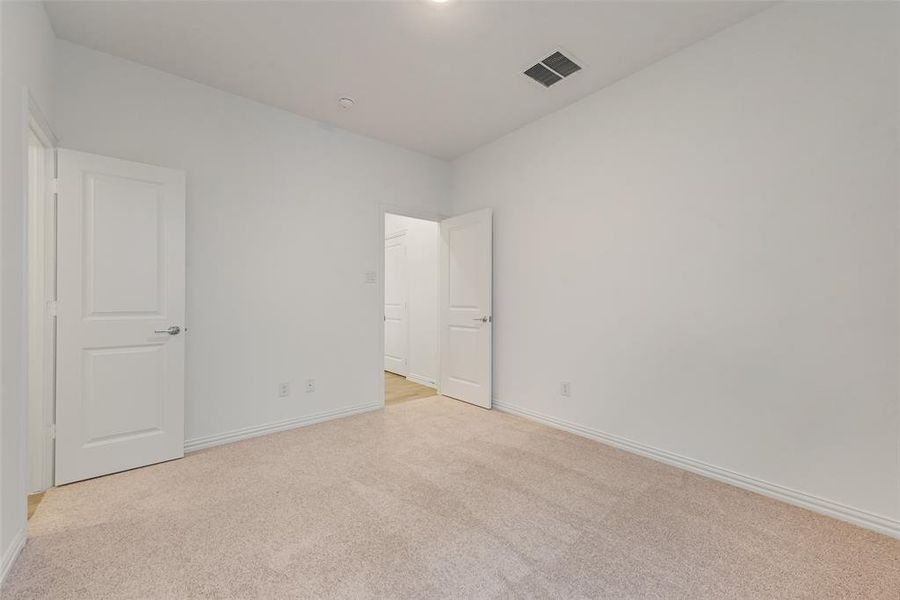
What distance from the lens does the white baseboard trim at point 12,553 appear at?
1.50m

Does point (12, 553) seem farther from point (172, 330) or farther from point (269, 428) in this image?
point (269, 428)

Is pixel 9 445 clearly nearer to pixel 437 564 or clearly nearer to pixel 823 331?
pixel 437 564

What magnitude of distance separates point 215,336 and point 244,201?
3.64 ft

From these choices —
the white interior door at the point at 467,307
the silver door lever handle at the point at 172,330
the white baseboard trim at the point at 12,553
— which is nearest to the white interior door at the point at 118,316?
the silver door lever handle at the point at 172,330

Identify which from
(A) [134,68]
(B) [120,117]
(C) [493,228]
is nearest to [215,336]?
(B) [120,117]

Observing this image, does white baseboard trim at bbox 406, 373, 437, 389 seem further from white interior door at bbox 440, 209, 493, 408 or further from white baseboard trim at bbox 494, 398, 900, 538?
white baseboard trim at bbox 494, 398, 900, 538

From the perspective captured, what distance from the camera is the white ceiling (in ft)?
7.16

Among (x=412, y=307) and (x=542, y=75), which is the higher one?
(x=542, y=75)

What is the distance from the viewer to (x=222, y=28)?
232 cm

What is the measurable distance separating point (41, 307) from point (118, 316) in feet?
1.15

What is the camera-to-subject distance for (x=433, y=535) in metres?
1.80

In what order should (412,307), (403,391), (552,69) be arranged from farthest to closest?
(412,307) < (403,391) < (552,69)

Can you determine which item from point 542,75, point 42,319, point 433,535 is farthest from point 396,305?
point 433,535

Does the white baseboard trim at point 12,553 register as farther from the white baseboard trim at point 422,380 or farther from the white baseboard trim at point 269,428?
the white baseboard trim at point 422,380
